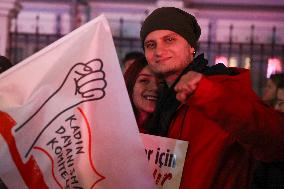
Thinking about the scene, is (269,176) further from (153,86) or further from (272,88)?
(272,88)

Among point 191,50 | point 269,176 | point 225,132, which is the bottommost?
point 269,176

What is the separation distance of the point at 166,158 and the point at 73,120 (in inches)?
19.7

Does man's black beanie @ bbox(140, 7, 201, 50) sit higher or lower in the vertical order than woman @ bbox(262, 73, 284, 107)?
higher

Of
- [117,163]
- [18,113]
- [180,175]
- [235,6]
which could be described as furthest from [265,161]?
[235,6]

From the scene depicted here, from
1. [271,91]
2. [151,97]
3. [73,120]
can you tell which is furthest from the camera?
[271,91]

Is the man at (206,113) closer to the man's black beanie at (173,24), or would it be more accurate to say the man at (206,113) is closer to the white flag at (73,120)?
the man's black beanie at (173,24)

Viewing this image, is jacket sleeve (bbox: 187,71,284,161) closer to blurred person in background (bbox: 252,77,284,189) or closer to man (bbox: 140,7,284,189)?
man (bbox: 140,7,284,189)

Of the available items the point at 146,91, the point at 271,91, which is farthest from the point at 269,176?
the point at 271,91

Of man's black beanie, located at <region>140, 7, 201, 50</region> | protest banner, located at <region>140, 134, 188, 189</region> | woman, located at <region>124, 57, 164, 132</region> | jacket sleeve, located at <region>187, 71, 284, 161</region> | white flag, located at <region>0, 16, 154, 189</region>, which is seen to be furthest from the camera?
woman, located at <region>124, 57, 164, 132</region>

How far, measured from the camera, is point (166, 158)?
2.39 metres

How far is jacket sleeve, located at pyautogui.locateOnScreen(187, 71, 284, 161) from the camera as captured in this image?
76.5 inches

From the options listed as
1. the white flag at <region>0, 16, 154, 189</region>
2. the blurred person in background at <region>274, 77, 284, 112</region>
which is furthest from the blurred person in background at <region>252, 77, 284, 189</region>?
the blurred person in background at <region>274, 77, 284, 112</region>

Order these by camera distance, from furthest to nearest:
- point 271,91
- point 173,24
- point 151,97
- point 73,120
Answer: point 271,91, point 151,97, point 173,24, point 73,120

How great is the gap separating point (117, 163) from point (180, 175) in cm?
31
